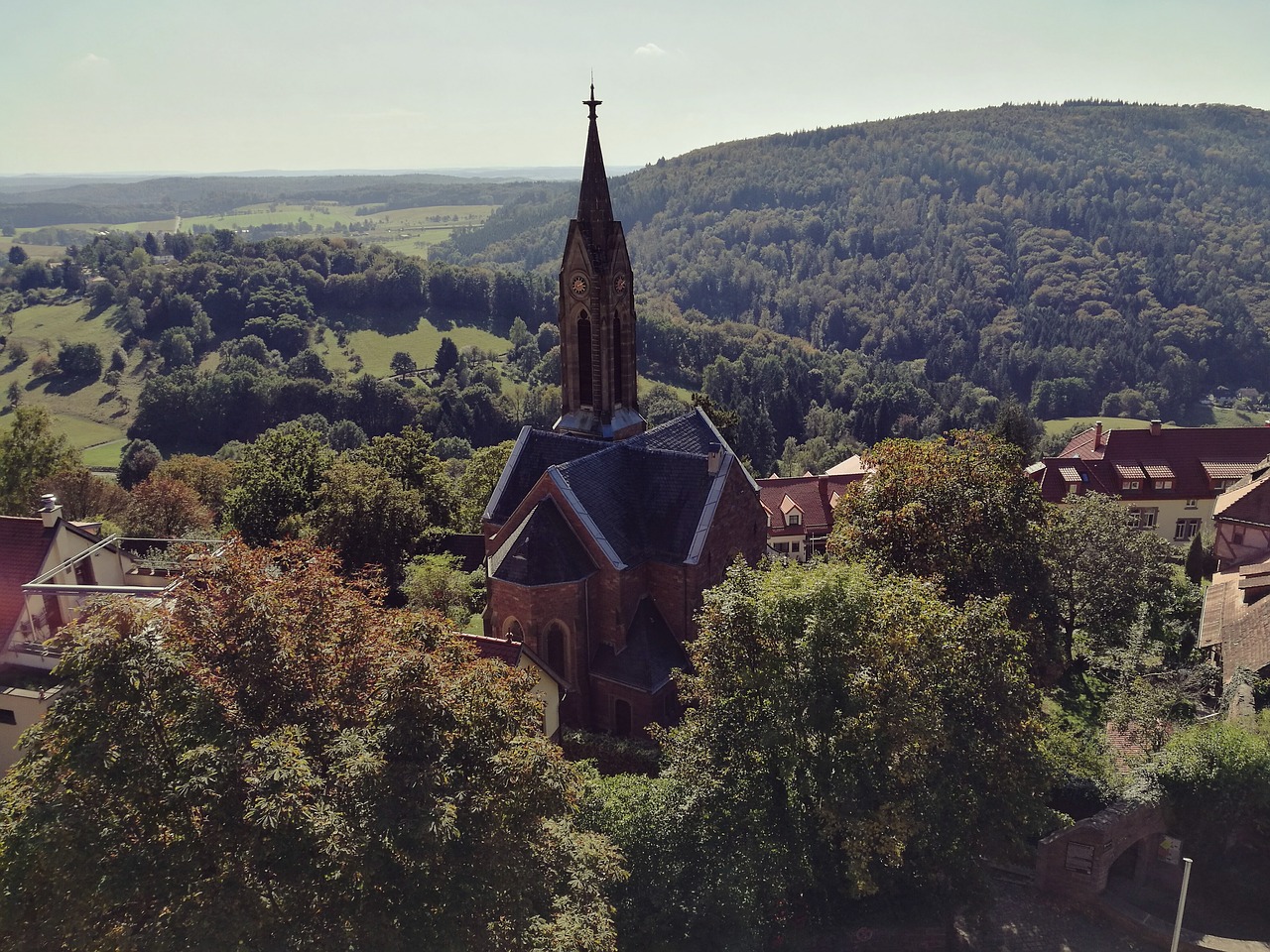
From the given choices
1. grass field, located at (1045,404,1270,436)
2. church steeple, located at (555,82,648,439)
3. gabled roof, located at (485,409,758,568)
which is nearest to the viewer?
gabled roof, located at (485,409,758,568)

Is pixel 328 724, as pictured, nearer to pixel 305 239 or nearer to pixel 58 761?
pixel 58 761

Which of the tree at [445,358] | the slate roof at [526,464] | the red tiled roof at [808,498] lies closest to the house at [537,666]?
the slate roof at [526,464]

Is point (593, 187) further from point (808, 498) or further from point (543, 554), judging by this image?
point (808, 498)

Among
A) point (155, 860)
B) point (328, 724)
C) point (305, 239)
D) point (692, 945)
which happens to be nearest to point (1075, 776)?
point (692, 945)

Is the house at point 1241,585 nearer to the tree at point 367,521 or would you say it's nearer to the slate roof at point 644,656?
the slate roof at point 644,656

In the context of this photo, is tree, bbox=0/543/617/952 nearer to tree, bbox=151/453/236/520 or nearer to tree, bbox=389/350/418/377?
tree, bbox=151/453/236/520

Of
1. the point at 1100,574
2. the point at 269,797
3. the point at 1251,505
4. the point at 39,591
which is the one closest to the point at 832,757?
the point at 269,797

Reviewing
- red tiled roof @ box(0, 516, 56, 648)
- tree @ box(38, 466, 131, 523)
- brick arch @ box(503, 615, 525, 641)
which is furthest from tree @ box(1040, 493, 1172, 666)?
tree @ box(38, 466, 131, 523)
